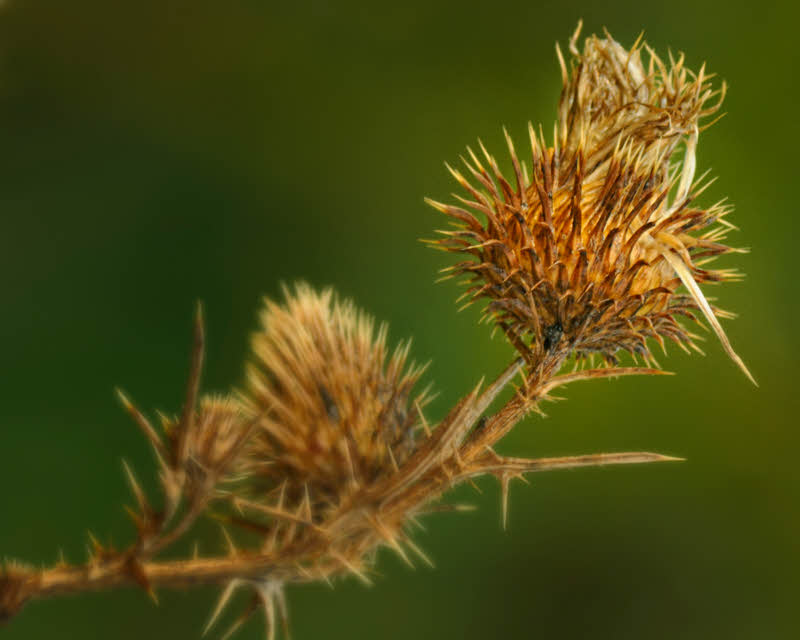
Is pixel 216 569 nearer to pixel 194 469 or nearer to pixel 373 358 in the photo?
pixel 194 469

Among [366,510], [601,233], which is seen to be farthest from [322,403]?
[601,233]

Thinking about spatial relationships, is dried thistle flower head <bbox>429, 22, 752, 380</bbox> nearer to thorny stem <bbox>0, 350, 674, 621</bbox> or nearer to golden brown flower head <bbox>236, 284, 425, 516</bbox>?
thorny stem <bbox>0, 350, 674, 621</bbox>

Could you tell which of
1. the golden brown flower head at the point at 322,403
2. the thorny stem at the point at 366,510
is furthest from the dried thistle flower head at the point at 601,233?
the golden brown flower head at the point at 322,403

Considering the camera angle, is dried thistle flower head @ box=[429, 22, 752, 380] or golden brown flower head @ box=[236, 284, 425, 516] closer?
dried thistle flower head @ box=[429, 22, 752, 380]

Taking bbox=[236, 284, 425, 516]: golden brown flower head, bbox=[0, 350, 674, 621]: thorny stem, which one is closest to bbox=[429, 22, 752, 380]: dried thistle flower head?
bbox=[0, 350, 674, 621]: thorny stem

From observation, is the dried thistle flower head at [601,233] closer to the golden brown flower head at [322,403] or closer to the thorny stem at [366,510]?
the thorny stem at [366,510]

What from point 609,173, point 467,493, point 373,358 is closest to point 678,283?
point 609,173
